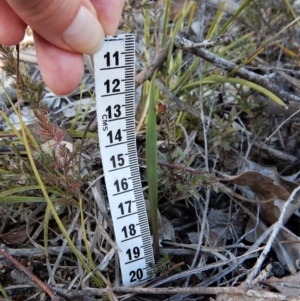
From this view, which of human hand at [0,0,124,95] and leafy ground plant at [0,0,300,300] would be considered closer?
human hand at [0,0,124,95]

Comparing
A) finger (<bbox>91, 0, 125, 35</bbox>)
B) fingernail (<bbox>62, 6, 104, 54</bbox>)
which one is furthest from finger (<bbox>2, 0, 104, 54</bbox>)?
finger (<bbox>91, 0, 125, 35</bbox>)

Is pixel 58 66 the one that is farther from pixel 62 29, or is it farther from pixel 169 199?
pixel 169 199

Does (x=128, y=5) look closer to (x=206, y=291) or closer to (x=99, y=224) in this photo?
(x=99, y=224)

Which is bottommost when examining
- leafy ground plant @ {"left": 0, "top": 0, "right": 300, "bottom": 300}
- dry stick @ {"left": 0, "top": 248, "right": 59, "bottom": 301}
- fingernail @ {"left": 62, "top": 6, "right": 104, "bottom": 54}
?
dry stick @ {"left": 0, "top": 248, "right": 59, "bottom": 301}

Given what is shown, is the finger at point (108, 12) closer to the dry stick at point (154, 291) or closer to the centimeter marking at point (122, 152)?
the centimeter marking at point (122, 152)

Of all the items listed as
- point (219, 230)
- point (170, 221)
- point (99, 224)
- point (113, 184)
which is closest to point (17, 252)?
point (99, 224)

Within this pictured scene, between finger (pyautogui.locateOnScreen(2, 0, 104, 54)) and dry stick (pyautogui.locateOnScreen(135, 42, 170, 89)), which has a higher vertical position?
dry stick (pyautogui.locateOnScreen(135, 42, 170, 89))

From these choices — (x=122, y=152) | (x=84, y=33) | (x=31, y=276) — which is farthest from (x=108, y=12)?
(x=31, y=276)

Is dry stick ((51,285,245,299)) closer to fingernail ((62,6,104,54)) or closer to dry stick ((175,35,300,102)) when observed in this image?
fingernail ((62,6,104,54))
